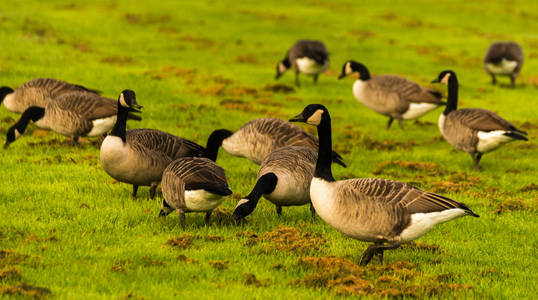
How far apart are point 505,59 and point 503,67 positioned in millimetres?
425

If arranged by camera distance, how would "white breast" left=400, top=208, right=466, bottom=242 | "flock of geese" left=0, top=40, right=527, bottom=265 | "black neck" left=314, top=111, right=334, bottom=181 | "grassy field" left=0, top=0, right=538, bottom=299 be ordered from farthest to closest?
"black neck" left=314, top=111, right=334, bottom=181 < "flock of geese" left=0, top=40, right=527, bottom=265 < "white breast" left=400, top=208, right=466, bottom=242 < "grassy field" left=0, top=0, right=538, bottom=299

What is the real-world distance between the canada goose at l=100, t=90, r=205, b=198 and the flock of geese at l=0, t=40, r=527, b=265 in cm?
2

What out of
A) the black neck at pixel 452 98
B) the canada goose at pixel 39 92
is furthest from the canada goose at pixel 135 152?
the black neck at pixel 452 98

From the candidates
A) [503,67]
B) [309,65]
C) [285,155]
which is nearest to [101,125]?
[285,155]

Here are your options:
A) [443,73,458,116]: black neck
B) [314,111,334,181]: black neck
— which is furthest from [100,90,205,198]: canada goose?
[443,73,458,116]: black neck

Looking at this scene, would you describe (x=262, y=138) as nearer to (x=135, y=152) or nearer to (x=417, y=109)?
(x=135, y=152)

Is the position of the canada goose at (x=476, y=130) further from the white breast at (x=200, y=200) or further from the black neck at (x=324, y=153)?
the white breast at (x=200, y=200)

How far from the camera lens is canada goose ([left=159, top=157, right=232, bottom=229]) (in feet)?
32.8

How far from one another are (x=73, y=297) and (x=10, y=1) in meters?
45.6

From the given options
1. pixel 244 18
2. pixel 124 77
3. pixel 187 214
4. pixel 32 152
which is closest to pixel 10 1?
pixel 244 18

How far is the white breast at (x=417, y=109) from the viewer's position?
2048cm

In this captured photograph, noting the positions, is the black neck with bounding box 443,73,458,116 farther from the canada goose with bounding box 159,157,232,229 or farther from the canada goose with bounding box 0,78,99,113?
the canada goose with bounding box 0,78,99,113

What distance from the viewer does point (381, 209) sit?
29.3 feet

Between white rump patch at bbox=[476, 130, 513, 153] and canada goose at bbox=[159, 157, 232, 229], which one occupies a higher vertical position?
canada goose at bbox=[159, 157, 232, 229]
